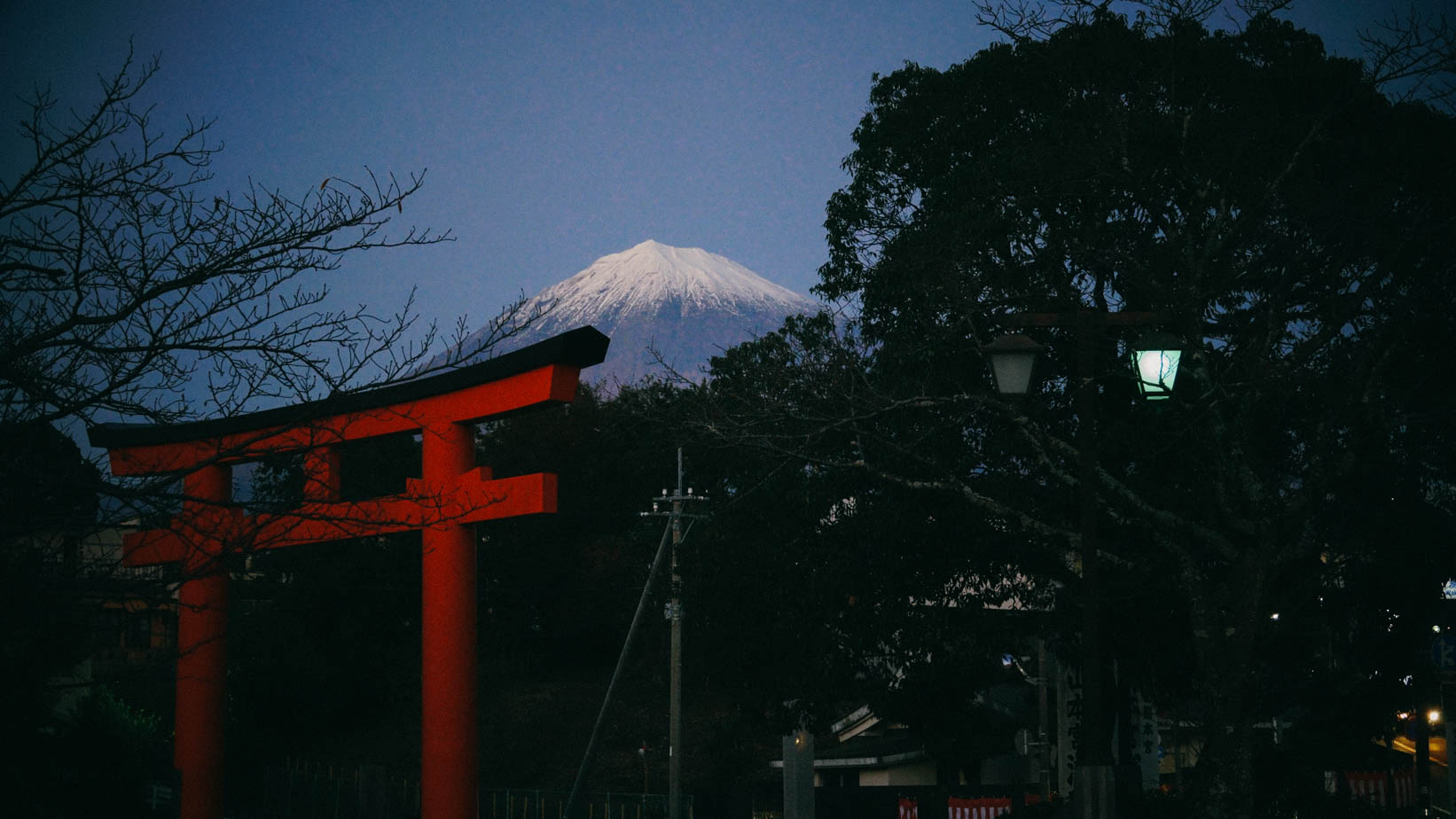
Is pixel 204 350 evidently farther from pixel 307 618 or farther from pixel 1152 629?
pixel 307 618

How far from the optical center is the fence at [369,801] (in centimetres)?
1981

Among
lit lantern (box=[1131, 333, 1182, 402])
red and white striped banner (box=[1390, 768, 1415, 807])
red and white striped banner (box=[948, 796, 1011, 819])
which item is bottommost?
red and white striped banner (box=[948, 796, 1011, 819])

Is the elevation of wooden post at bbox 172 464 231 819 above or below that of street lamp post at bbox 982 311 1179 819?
below

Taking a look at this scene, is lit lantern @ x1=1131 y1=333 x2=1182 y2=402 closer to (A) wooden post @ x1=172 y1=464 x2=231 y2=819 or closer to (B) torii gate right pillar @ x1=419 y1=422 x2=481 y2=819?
(B) torii gate right pillar @ x1=419 y1=422 x2=481 y2=819

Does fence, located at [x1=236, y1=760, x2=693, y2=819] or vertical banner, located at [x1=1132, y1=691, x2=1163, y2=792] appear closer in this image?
fence, located at [x1=236, y1=760, x2=693, y2=819]

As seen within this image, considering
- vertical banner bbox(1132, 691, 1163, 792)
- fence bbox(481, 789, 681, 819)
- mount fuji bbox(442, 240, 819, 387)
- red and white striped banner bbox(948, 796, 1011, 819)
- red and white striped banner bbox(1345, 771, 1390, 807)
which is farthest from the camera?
mount fuji bbox(442, 240, 819, 387)

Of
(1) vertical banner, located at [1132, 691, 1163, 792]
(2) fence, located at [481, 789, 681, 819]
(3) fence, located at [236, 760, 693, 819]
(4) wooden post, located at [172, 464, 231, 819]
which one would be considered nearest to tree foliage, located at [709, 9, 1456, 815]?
(1) vertical banner, located at [1132, 691, 1163, 792]

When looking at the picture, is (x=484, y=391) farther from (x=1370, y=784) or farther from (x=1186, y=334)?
(x=1370, y=784)

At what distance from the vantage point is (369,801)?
19719 mm

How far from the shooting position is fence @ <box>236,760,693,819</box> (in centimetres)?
1981

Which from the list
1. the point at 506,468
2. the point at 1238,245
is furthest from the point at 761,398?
the point at 506,468

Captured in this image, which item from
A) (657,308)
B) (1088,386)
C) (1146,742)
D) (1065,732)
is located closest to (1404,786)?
(1146,742)

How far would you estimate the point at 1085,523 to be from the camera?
31.5ft

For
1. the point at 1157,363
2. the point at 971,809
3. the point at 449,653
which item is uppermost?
the point at 1157,363
